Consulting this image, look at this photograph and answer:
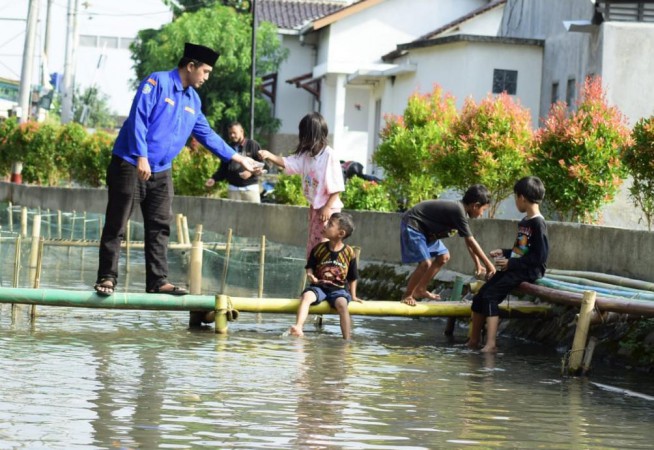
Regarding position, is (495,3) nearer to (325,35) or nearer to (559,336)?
(325,35)

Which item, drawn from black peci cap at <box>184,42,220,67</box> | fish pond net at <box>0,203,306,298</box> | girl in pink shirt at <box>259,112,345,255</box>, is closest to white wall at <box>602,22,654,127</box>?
fish pond net at <box>0,203,306,298</box>

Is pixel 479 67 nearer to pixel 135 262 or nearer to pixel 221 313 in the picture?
pixel 135 262

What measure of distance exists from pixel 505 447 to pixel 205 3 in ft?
175

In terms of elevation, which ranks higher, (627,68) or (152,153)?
(627,68)

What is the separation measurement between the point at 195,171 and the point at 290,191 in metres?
5.41

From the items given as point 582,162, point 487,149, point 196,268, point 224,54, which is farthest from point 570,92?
point 224,54

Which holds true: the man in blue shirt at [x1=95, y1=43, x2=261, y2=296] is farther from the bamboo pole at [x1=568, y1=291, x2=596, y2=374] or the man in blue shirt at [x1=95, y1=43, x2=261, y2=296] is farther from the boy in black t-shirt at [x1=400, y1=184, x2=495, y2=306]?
the bamboo pole at [x1=568, y1=291, x2=596, y2=374]

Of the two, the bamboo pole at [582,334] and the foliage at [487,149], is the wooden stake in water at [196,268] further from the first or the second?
the foliage at [487,149]

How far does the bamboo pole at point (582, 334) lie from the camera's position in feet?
34.4

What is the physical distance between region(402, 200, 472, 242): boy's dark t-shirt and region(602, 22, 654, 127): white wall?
496 inches

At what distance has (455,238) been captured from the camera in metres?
15.4

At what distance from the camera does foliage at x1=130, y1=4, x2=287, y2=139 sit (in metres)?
51.9

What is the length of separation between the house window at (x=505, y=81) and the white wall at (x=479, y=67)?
96 millimetres

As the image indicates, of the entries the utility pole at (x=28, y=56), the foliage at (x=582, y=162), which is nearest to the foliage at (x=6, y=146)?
the utility pole at (x=28, y=56)
